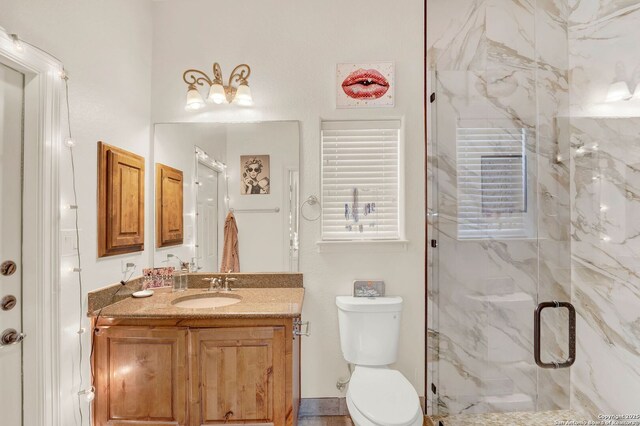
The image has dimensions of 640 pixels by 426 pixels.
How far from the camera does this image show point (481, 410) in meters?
1.44

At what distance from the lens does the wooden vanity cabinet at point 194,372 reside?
1645 millimetres

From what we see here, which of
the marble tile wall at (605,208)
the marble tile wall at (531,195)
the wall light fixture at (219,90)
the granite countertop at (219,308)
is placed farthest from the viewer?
the wall light fixture at (219,90)

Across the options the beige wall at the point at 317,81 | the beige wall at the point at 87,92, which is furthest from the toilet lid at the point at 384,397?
the beige wall at the point at 87,92

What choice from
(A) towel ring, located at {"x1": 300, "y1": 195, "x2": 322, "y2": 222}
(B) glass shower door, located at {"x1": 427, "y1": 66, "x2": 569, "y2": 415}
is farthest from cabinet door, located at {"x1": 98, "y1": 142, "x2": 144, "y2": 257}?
(B) glass shower door, located at {"x1": 427, "y1": 66, "x2": 569, "y2": 415}

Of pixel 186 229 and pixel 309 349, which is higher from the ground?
pixel 186 229

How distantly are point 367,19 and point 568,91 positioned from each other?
4.58ft

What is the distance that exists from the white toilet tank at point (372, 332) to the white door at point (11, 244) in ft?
5.19

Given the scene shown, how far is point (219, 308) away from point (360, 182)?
47.4 inches

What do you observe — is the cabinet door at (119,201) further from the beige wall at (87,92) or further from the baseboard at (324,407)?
the baseboard at (324,407)

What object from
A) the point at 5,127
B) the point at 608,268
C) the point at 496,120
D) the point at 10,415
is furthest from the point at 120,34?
the point at 608,268

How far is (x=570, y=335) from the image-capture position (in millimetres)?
1231

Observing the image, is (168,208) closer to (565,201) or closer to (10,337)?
(10,337)

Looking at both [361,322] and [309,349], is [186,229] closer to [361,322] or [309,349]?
[309,349]

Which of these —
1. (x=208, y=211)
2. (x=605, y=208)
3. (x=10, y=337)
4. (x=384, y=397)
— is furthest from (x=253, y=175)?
(x=605, y=208)
